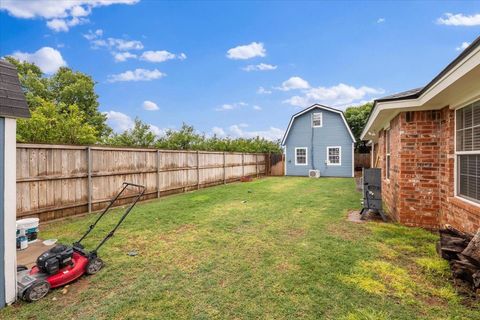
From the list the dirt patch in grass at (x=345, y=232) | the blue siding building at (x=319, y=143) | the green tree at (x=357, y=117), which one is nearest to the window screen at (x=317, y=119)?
the blue siding building at (x=319, y=143)

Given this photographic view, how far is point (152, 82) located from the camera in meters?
18.4

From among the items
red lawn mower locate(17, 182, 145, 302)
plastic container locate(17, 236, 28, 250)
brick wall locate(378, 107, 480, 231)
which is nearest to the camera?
red lawn mower locate(17, 182, 145, 302)

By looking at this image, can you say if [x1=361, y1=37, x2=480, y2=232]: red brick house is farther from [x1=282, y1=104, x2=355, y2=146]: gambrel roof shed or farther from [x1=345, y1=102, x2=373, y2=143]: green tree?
[x1=345, y1=102, x2=373, y2=143]: green tree

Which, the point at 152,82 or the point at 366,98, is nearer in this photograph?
the point at 152,82

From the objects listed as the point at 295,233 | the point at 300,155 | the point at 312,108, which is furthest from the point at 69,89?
the point at 295,233

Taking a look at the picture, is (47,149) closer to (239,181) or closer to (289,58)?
(239,181)

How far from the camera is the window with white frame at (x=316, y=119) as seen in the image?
18750 millimetres

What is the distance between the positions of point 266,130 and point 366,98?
10.4 metres

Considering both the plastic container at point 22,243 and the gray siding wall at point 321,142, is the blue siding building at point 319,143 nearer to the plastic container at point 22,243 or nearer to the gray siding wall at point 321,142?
the gray siding wall at point 321,142

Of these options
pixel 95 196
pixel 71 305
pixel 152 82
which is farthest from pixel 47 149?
pixel 152 82

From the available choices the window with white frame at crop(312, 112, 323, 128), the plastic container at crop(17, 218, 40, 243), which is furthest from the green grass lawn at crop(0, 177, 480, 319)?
the window with white frame at crop(312, 112, 323, 128)

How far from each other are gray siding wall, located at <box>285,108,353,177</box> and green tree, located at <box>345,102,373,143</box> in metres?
5.86

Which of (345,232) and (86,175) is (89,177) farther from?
(345,232)

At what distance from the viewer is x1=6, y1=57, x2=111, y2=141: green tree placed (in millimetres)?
21500
